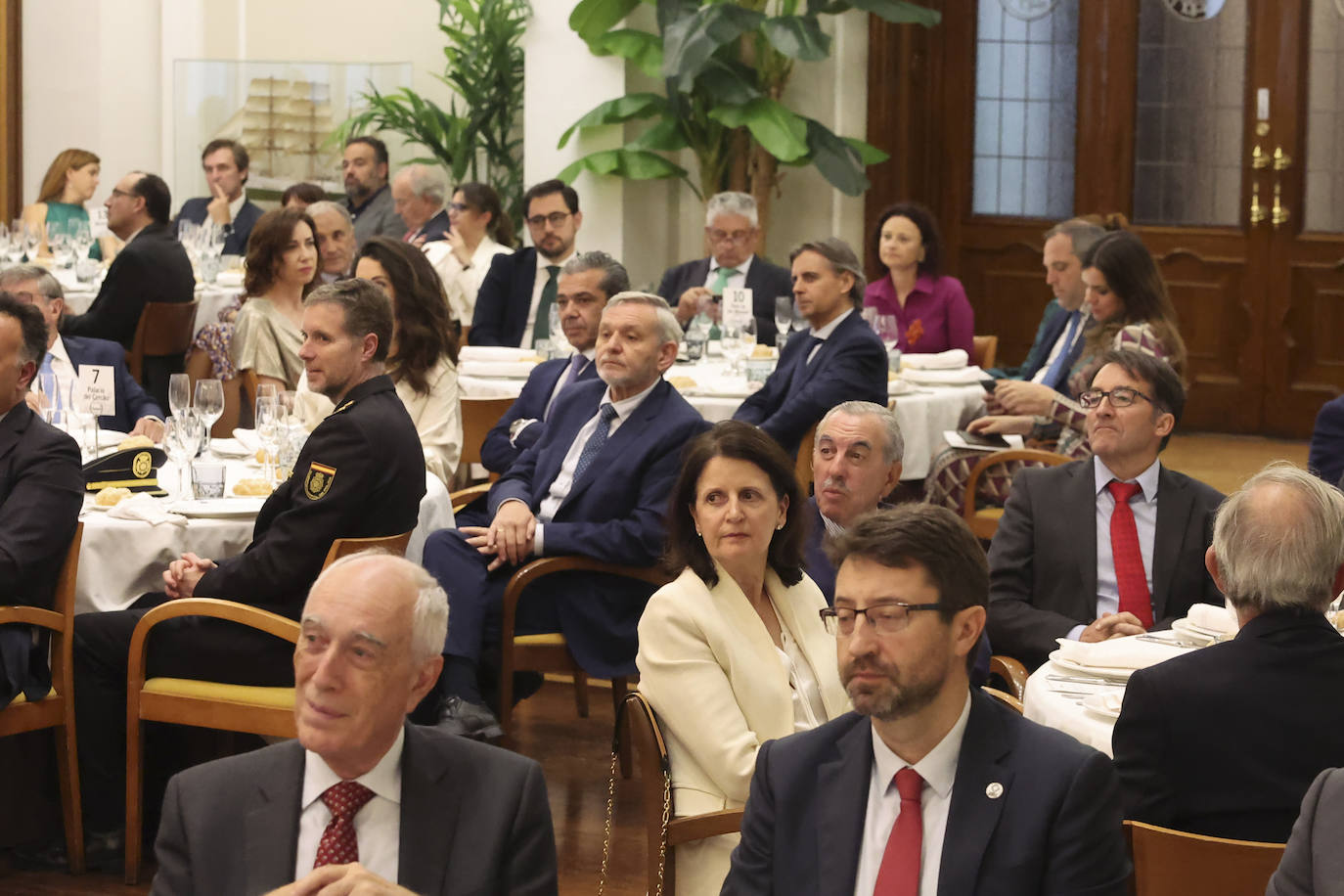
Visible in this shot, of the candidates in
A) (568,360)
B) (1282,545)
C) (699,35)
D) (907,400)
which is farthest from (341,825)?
(699,35)

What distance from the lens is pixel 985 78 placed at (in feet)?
35.8

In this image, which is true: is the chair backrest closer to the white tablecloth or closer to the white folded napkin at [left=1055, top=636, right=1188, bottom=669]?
the white tablecloth

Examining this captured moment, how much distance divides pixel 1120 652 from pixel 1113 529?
877mm

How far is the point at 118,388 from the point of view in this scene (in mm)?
6012

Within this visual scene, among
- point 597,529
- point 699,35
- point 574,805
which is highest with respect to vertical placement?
point 699,35

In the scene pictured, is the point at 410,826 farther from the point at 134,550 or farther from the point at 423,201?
the point at 423,201

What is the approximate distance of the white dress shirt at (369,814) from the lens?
239 centimetres

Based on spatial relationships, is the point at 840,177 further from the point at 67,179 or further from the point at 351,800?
the point at 351,800

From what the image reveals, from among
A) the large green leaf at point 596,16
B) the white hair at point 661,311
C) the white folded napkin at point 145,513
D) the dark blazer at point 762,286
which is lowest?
the white folded napkin at point 145,513

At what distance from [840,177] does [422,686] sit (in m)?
7.74

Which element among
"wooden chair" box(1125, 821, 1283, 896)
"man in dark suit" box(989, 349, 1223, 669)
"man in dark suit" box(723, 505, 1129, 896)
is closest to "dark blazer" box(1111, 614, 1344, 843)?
"wooden chair" box(1125, 821, 1283, 896)

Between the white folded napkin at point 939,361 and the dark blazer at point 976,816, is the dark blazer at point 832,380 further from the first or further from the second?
the dark blazer at point 976,816

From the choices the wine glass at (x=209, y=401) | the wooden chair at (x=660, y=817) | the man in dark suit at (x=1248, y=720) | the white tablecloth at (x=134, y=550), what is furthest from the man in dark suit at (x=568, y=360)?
the man in dark suit at (x=1248, y=720)

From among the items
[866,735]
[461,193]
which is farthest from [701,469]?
[461,193]
